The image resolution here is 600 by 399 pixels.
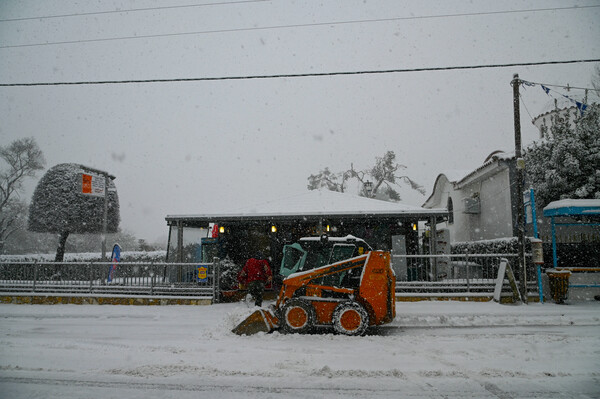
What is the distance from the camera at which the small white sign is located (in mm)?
15609

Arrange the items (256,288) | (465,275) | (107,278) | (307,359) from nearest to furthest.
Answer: (307,359)
(256,288)
(465,275)
(107,278)

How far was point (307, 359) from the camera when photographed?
6.20 meters

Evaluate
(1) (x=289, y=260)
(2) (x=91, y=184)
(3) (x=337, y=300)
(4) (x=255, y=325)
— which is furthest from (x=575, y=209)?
(2) (x=91, y=184)

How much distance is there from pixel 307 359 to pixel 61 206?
2210 cm

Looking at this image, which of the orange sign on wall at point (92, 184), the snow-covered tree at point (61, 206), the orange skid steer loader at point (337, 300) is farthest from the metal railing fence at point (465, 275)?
the snow-covered tree at point (61, 206)

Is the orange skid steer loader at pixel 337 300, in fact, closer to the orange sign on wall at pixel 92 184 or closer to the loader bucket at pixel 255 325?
the loader bucket at pixel 255 325

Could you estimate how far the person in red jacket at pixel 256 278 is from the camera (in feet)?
36.1

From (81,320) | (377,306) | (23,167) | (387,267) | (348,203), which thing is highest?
(23,167)

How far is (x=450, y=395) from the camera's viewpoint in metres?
4.63

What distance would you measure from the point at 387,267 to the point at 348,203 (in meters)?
8.93

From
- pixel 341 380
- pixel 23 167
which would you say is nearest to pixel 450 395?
pixel 341 380

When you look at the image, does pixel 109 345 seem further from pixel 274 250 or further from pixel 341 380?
pixel 274 250

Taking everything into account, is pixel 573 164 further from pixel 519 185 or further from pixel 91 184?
pixel 91 184

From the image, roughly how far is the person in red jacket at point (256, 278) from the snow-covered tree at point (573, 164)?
13709 mm
